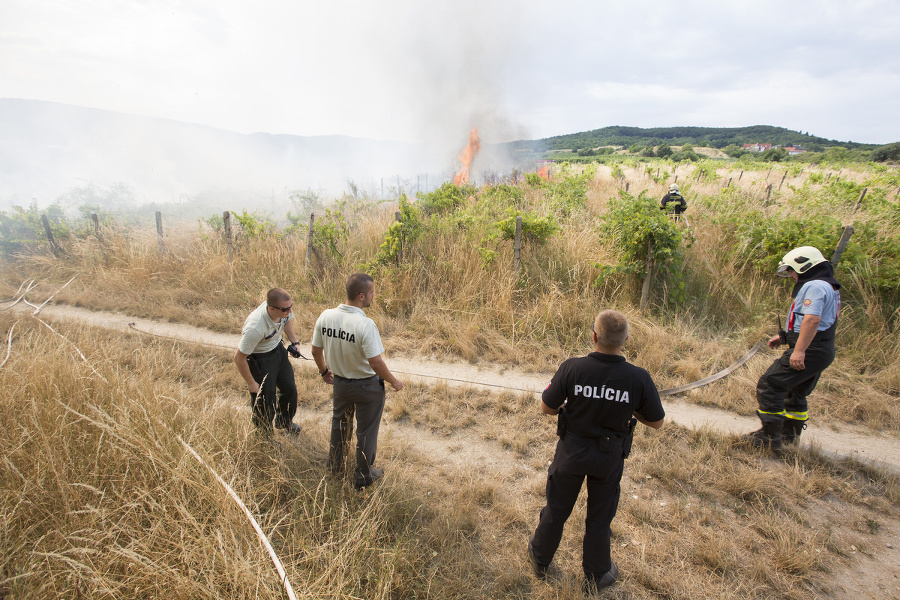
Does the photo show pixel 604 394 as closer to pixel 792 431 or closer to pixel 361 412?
pixel 361 412

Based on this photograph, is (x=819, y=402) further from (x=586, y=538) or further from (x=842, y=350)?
(x=586, y=538)

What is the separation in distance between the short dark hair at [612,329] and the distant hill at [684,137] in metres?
65.7

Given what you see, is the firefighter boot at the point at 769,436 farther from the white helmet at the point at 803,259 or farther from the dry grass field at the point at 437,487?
the white helmet at the point at 803,259

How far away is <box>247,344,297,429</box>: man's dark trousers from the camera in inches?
134

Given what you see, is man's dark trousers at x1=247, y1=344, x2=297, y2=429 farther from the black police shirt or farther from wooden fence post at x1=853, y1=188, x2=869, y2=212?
wooden fence post at x1=853, y1=188, x2=869, y2=212

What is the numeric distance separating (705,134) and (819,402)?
94506 mm

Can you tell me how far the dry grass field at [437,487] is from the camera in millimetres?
2145

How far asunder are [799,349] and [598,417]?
2.56 metres

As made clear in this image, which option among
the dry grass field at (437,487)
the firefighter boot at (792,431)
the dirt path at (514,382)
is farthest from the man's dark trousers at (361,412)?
the firefighter boot at (792,431)

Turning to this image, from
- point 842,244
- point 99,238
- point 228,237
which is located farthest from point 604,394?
point 99,238

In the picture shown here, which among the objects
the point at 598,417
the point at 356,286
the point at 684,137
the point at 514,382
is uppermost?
the point at 684,137

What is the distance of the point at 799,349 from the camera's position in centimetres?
332

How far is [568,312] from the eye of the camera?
5934 millimetres

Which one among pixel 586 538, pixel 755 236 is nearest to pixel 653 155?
pixel 755 236
